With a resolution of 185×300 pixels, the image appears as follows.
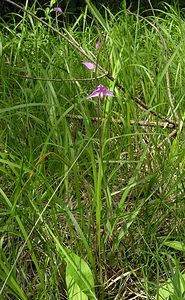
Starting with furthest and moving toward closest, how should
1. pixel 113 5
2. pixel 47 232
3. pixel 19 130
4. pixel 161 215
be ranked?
pixel 113 5 → pixel 19 130 → pixel 161 215 → pixel 47 232

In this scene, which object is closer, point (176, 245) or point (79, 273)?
point (79, 273)

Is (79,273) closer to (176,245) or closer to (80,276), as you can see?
(80,276)

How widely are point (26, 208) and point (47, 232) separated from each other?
0.22ft

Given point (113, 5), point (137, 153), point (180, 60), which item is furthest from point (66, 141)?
point (113, 5)

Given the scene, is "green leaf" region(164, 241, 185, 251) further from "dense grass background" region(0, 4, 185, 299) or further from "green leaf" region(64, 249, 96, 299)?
"green leaf" region(64, 249, 96, 299)

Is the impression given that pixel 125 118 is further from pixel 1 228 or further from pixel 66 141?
Result: pixel 1 228

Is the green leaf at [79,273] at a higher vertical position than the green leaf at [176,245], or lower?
higher

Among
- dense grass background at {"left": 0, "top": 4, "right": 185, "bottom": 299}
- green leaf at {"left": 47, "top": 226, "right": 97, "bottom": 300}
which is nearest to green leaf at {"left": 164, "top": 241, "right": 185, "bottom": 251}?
dense grass background at {"left": 0, "top": 4, "right": 185, "bottom": 299}

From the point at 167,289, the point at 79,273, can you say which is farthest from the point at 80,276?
the point at 167,289

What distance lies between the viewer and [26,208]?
1.20 meters

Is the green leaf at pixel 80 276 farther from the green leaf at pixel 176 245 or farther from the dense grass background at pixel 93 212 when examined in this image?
the green leaf at pixel 176 245

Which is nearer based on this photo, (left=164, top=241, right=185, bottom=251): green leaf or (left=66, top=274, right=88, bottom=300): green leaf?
(left=66, top=274, right=88, bottom=300): green leaf

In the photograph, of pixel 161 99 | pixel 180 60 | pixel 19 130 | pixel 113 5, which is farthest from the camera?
pixel 113 5

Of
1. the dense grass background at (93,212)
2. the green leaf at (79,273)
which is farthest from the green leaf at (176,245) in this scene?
the green leaf at (79,273)
